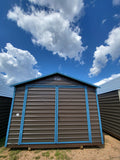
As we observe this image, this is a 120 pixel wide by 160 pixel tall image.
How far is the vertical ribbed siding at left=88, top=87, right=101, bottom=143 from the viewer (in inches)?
154

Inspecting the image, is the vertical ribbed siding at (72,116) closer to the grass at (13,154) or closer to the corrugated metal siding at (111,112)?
the grass at (13,154)

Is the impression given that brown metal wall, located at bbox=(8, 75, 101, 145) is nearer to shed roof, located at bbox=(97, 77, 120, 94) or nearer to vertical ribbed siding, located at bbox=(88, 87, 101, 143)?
vertical ribbed siding, located at bbox=(88, 87, 101, 143)

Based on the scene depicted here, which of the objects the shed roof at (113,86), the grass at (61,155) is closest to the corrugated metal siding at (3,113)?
the grass at (61,155)

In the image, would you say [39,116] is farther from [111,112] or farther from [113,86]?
[113,86]

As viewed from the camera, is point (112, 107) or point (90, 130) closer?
point (90, 130)

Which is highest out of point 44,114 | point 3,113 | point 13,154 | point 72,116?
point 44,114

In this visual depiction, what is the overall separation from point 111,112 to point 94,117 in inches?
94.3

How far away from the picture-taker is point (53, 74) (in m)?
4.64

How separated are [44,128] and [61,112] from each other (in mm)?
1243

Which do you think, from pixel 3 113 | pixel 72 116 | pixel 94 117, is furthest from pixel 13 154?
pixel 94 117

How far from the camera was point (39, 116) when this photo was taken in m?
3.99

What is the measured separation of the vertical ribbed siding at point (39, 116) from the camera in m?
3.76

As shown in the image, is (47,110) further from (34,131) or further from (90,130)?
(90,130)

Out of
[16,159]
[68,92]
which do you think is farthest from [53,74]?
[16,159]
